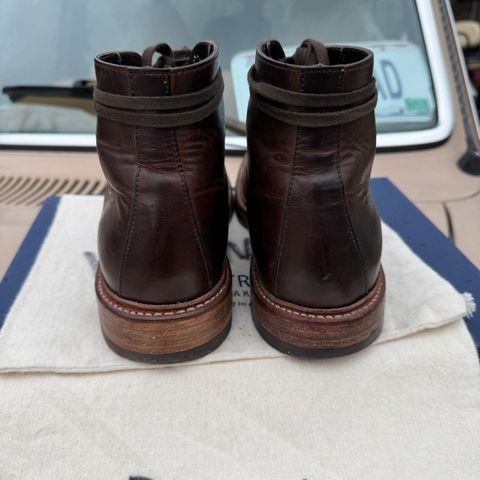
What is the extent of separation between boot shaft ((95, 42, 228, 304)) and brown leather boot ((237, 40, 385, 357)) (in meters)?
0.07

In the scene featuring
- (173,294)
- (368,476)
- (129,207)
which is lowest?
(368,476)

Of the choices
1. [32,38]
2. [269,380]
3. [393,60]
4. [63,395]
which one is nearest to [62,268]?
[63,395]

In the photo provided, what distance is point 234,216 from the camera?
39.8 inches

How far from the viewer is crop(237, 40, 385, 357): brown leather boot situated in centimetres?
59

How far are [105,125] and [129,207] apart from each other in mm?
100

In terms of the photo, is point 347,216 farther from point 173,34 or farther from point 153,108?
point 173,34

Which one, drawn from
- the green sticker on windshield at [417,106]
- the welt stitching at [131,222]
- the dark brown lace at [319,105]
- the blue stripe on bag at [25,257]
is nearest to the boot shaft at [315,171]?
the dark brown lace at [319,105]

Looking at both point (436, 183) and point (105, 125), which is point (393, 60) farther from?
point (105, 125)

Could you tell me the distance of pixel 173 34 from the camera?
126 cm

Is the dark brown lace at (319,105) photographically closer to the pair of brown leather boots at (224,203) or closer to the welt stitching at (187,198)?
the pair of brown leather boots at (224,203)

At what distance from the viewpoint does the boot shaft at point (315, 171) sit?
0.59 m

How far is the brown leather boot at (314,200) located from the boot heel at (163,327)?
0.07 metres

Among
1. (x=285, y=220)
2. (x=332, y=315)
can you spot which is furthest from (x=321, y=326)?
(x=285, y=220)

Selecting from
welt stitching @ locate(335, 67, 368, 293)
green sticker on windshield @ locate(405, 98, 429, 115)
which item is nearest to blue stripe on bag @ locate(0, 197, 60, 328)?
welt stitching @ locate(335, 67, 368, 293)
